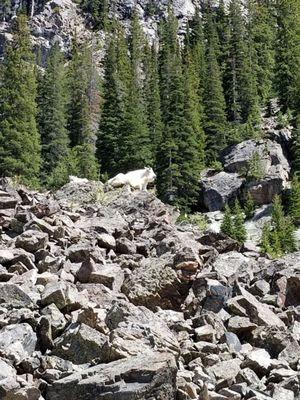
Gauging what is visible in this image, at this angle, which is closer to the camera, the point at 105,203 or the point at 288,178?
the point at 105,203

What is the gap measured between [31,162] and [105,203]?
836 inches

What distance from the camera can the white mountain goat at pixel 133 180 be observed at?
3191 cm

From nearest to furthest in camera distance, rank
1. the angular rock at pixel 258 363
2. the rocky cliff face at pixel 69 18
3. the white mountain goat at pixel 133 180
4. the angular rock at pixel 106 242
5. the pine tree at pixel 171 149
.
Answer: the angular rock at pixel 258 363 < the angular rock at pixel 106 242 < the white mountain goat at pixel 133 180 < the pine tree at pixel 171 149 < the rocky cliff face at pixel 69 18

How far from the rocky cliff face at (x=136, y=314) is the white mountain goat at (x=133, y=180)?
12.2 meters

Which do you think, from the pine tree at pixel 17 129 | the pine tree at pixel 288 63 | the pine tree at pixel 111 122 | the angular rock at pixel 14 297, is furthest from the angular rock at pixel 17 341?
the pine tree at pixel 288 63

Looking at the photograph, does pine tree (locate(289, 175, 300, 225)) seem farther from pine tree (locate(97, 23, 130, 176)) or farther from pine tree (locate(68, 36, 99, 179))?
pine tree (locate(68, 36, 99, 179))

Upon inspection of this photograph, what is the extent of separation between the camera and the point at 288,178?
54.7 metres

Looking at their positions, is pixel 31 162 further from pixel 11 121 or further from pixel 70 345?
pixel 70 345

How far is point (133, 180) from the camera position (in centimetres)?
3556

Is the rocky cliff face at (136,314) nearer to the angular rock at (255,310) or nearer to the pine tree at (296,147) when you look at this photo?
the angular rock at (255,310)

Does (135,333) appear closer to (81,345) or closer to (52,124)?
(81,345)

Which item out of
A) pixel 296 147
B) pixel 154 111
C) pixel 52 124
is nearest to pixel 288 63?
pixel 296 147

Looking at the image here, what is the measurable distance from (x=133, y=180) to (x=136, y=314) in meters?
24.0

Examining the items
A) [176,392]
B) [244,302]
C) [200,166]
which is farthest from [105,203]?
[200,166]
